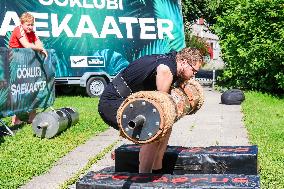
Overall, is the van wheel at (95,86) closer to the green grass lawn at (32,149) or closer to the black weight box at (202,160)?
the green grass lawn at (32,149)

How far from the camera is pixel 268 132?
29.5 ft

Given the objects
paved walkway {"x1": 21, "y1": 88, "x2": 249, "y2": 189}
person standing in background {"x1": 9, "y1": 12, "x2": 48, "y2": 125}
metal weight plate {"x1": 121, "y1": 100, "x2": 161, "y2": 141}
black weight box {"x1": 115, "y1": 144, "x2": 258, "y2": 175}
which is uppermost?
person standing in background {"x1": 9, "y1": 12, "x2": 48, "y2": 125}

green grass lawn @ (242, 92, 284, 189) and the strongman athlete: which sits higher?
the strongman athlete

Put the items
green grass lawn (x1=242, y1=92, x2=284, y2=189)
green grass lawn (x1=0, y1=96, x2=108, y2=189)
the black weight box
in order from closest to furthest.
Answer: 1. the black weight box
2. green grass lawn (x1=242, y1=92, x2=284, y2=189)
3. green grass lawn (x1=0, y1=96, x2=108, y2=189)

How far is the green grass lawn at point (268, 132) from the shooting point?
19.9ft

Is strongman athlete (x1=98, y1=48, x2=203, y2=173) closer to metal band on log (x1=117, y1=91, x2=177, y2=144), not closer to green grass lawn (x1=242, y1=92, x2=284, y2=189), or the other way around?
metal band on log (x1=117, y1=91, x2=177, y2=144)

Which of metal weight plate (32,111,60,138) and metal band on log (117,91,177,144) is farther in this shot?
metal weight plate (32,111,60,138)

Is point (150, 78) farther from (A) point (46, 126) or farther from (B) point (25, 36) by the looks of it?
(B) point (25, 36)

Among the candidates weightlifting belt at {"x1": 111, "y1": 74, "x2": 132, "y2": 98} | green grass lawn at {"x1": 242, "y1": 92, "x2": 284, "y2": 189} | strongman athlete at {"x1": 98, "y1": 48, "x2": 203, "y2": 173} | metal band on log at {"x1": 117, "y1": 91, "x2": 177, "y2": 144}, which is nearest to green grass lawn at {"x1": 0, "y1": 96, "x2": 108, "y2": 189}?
strongman athlete at {"x1": 98, "y1": 48, "x2": 203, "y2": 173}

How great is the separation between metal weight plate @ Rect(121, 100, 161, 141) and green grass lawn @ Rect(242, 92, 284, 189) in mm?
1764

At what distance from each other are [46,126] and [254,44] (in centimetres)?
940

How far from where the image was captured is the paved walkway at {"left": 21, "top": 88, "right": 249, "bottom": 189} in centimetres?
629

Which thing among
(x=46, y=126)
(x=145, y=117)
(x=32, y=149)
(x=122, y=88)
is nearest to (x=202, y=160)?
(x=122, y=88)

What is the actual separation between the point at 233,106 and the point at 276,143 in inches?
228
